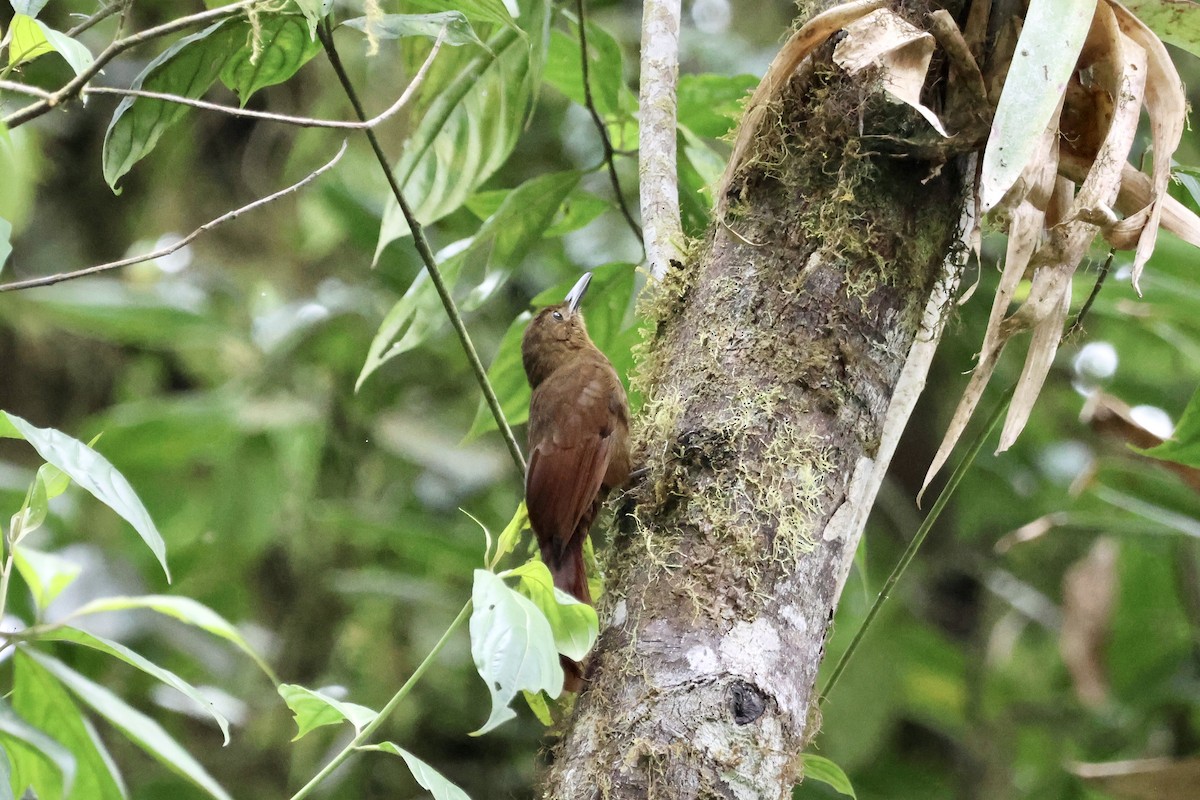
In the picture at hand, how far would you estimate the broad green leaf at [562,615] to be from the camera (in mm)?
1343

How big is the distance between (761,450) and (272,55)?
3.21 ft

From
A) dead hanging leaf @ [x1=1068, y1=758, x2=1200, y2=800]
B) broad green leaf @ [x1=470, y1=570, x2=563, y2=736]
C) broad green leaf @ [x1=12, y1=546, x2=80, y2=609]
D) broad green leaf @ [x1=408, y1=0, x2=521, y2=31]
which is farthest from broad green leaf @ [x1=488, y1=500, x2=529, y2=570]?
dead hanging leaf @ [x1=1068, y1=758, x2=1200, y2=800]

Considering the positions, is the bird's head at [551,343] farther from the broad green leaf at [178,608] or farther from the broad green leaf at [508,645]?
the broad green leaf at [508,645]

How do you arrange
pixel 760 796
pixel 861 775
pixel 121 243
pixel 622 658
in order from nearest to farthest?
pixel 760 796 < pixel 622 658 < pixel 861 775 < pixel 121 243

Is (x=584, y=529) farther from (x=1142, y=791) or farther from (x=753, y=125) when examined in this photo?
(x=1142, y=791)

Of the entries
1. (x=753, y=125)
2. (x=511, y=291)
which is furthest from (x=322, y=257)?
(x=753, y=125)

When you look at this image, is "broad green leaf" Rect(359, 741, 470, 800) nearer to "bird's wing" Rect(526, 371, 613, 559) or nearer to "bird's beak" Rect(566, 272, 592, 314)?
"bird's wing" Rect(526, 371, 613, 559)

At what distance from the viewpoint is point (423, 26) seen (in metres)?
1.68

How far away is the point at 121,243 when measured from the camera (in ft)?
15.0

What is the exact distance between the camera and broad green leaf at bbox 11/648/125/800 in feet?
4.93

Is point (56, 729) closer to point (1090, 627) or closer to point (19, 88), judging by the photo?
point (19, 88)

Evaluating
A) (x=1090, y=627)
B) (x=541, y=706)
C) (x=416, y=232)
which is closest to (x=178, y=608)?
(x=541, y=706)

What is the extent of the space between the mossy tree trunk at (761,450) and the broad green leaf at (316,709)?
276 mm

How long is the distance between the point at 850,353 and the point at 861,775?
8.44 feet
